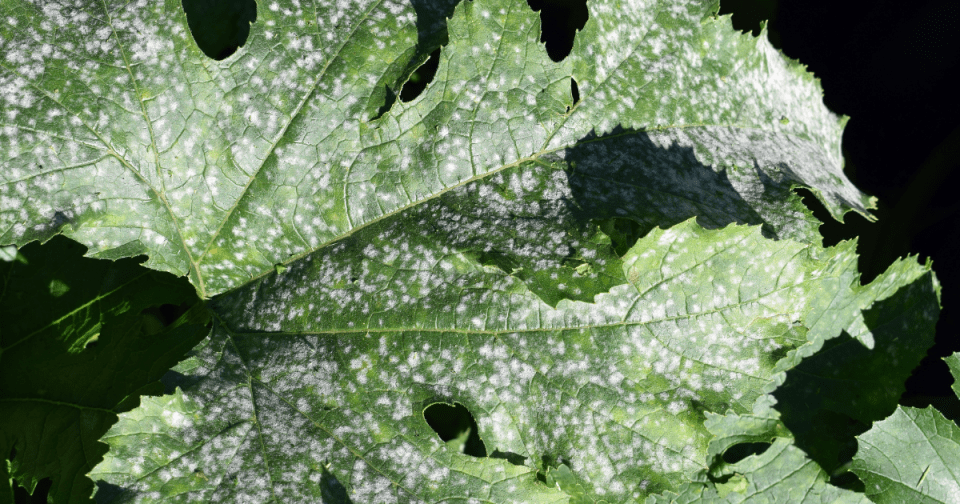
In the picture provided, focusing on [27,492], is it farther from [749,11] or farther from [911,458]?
[749,11]

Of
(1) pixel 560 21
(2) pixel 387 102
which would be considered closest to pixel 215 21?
(2) pixel 387 102

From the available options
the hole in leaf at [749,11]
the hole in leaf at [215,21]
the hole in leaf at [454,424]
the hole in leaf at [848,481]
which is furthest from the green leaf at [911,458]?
the hole in leaf at [215,21]

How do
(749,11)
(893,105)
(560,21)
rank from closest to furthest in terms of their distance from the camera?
(560,21)
(749,11)
(893,105)

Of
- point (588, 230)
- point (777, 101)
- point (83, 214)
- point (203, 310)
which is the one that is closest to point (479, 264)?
point (588, 230)

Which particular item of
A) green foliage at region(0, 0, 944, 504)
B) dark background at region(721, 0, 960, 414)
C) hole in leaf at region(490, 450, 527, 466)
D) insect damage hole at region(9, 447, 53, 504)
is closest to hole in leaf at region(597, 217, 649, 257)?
green foliage at region(0, 0, 944, 504)

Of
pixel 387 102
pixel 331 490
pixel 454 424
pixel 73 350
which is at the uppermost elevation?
pixel 387 102

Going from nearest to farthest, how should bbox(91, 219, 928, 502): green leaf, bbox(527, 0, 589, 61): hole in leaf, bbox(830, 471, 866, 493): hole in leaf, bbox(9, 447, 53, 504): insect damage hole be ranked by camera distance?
1. bbox(91, 219, 928, 502): green leaf
2. bbox(9, 447, 53, 504): insect damage hole
3. bbox(830, 471, 866, 493): hole in leaf
4. bbox(527, 0, 589, 61): hole in leaf

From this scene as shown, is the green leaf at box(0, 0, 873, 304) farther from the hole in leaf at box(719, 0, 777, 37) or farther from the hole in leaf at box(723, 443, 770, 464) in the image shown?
the hole in leaf at box(719, 0, 777, 37)
